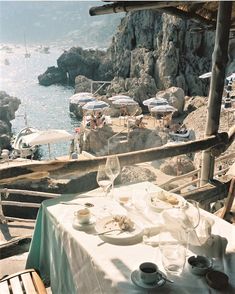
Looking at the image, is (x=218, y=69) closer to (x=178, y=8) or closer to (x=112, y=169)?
(x=178, y=8)

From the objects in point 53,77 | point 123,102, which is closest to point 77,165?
point 123,102

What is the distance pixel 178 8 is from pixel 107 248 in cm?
350

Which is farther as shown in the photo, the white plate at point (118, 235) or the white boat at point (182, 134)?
the white boat at point (182, 134)

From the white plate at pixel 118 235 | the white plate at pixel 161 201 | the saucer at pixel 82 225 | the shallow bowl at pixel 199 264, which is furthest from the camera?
the white plate at pixel 161 201

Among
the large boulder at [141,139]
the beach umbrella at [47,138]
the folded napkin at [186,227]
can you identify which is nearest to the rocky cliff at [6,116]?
the beach umbrella at [47,138]

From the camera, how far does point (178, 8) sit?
4.46 m

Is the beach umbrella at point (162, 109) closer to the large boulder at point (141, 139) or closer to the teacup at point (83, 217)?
the large boulder at point (141, 139)

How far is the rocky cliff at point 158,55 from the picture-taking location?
44438 mm

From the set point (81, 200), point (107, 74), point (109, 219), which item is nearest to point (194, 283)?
point (109, 219)

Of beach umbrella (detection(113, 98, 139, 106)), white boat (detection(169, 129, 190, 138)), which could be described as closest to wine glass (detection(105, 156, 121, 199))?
white boat (detection(169, 129, 190, 138))

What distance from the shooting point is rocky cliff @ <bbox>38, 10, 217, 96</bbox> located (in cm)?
4444

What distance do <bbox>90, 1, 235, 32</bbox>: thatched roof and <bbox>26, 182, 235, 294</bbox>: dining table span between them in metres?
2.00

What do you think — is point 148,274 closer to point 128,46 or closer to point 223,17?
point 223,17

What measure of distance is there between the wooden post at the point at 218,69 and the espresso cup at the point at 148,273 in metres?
2.80
